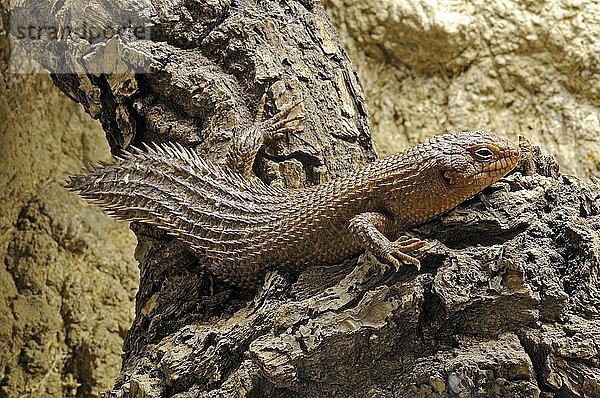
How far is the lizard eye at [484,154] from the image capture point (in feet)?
7.75

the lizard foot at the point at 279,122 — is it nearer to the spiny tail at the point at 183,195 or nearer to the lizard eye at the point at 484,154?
the spiny tail at the point at 183,195

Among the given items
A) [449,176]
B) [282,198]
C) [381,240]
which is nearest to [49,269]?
[282,198]

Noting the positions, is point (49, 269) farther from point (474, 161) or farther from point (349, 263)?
point (474, 161)

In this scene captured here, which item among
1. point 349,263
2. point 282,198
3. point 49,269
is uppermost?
point 282,198

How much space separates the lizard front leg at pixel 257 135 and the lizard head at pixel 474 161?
0.79m

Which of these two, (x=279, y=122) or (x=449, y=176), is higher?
(x=279, y=122)

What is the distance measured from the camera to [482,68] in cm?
424

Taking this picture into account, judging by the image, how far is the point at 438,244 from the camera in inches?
88.8

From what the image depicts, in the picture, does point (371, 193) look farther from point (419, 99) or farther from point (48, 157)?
point (48, 157)

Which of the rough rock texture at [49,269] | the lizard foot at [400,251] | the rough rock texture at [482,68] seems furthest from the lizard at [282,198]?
the rough rock texture at [482,68]

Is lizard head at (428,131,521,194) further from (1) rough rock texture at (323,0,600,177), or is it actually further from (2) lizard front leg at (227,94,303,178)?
(1) rough rock texture at (323,0,600,177)

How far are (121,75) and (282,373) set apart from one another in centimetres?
153

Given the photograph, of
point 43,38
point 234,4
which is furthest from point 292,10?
point 43,38

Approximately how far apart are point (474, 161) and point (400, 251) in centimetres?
40
